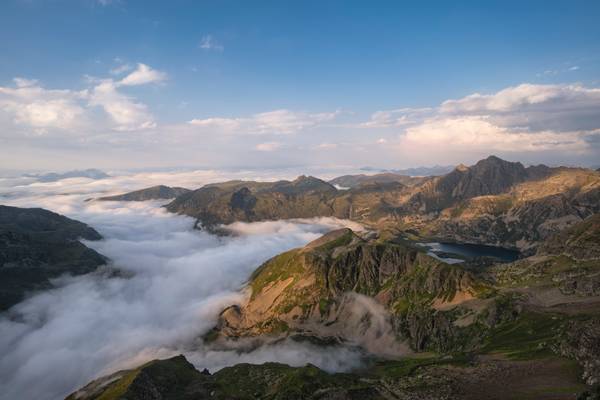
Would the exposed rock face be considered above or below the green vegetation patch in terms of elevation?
above

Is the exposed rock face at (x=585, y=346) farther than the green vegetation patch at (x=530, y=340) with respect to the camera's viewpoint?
No

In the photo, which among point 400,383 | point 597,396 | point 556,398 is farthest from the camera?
point 400,383

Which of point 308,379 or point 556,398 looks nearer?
point 556,398

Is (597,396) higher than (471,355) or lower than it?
higher

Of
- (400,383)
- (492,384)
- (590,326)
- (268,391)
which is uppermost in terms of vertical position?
(590,326)

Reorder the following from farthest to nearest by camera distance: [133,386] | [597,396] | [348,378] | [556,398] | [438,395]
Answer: [133,386] → [348,378] → [438,395] → [556,398] → [597,396]

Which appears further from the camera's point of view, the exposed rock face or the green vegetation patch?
the green vegetation patch

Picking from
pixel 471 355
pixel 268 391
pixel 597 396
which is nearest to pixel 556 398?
pixel 597 396

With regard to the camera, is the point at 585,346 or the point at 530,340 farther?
the point at 530,340

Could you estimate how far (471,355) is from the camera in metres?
178

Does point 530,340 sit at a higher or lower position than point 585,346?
lower

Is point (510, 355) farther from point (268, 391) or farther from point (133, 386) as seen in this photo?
point (133, 386)

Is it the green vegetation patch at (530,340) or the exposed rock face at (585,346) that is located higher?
the exposed rock face at (585,346)

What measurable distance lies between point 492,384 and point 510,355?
3731 centimetres
